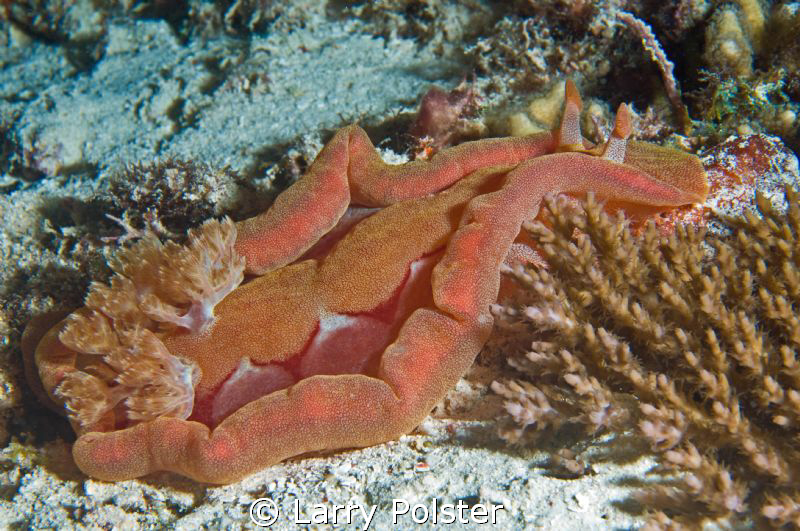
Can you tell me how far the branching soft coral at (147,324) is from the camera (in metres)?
2.89

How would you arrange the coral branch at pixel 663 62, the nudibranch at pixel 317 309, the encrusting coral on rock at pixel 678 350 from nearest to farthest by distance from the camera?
the encrusting coral on rock at pixel 678 350 < the nudibranch at pixel 317 309 < the coral branch at pixel 663 62

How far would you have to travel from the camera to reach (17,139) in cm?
546

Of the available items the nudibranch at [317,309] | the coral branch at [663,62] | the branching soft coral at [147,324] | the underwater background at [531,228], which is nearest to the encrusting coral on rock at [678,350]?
the underwater background at [531,228]

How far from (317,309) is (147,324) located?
1.01 m

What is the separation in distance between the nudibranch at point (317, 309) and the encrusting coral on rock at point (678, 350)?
283 millimetres

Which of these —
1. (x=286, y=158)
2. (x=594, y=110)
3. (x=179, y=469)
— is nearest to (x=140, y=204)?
(x=286, y=158)

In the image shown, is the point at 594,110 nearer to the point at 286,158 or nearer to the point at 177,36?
the point at 286,158

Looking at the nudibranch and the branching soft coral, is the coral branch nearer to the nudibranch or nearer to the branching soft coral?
the nudibranch

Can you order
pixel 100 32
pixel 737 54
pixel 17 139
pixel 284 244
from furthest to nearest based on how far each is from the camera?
pixel 100 32
pixel 17 139
pixel 737 54
pixel 284 244

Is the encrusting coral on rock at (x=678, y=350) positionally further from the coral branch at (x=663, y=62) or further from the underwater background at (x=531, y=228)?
the coral branch at (x=663, y=62)

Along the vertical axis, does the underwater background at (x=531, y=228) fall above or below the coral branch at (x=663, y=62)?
below

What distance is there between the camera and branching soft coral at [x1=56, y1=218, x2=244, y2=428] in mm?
2891

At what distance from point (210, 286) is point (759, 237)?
3073 mm

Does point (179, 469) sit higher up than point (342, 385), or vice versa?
point (342, 385)
